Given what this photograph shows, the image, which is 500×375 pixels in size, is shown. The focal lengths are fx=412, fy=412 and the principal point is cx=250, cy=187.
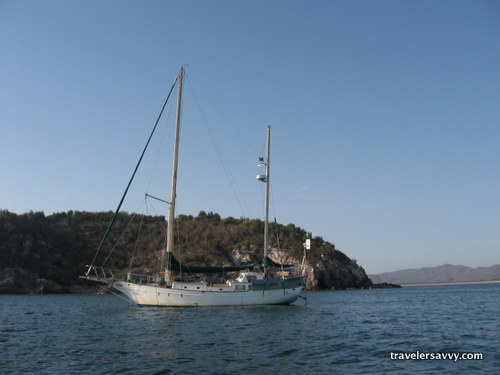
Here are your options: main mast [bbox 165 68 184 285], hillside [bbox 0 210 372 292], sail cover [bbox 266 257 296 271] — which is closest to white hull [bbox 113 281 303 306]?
main mast [bbox 165 68 184 285]

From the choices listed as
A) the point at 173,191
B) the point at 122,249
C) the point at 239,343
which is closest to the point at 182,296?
the point at 173,191

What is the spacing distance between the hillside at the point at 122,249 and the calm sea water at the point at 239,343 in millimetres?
47902

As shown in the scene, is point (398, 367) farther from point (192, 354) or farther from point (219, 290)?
point (219, 290)

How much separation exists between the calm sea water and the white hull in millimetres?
5761

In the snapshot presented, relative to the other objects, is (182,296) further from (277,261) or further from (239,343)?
(277,261)

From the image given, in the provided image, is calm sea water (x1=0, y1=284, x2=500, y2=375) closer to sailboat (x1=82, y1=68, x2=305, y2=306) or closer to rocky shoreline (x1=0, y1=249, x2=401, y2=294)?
sailboat (x1=82, y1=68, x2=305, y2=306)

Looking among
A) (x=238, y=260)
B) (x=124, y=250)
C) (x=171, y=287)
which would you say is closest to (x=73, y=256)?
(x=124, y=250)

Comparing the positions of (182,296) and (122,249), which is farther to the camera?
(122,249)

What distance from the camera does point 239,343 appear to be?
20.2 meters

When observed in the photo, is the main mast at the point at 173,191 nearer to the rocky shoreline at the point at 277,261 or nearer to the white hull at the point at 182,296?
the white hull at the point at 182,296

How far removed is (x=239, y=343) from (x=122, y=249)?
85.3m

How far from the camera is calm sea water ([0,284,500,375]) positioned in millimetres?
15352

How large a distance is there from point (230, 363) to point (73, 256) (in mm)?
85316

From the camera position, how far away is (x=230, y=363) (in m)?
16.0
